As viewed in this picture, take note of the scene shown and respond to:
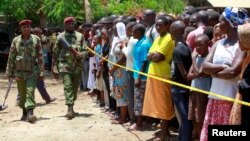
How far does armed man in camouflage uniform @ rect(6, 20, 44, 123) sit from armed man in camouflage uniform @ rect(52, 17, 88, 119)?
0.47 m

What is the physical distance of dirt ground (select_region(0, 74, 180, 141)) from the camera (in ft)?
23.3

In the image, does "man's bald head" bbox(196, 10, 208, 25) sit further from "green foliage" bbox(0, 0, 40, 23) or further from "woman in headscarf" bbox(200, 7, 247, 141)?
"green foliage" bbox(0, 0, 40, 23)

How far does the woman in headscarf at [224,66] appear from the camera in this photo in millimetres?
4457

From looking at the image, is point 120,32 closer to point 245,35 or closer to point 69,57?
point 69,57

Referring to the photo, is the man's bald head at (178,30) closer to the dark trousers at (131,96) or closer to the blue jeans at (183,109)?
the blue jeans at (183,109)

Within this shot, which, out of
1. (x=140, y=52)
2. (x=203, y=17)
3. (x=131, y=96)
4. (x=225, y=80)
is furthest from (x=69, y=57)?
(x=225, y=80)

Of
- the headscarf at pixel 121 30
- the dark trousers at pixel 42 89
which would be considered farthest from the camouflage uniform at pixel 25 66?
the dark trousers at pixel 42 89

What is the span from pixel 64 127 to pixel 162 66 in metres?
2.57

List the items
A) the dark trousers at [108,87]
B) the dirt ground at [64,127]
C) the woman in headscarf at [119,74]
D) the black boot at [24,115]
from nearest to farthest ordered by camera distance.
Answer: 1. the dirt ground at [64,127]
2. the woman in headscarf at [119,74]
3. the black boot at [24,115]
4. the dark trousers at [108,87]

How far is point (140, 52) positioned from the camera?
691 cm

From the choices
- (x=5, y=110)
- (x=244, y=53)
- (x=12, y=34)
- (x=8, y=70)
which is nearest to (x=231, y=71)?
(x=244, y=53)

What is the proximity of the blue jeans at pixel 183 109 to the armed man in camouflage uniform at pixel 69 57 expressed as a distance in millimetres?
3301

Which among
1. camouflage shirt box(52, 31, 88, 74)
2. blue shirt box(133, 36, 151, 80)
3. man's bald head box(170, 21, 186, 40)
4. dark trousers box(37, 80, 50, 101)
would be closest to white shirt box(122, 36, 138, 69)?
blue shirt box(133, 36, 151, 80)

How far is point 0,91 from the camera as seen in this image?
13.7m
